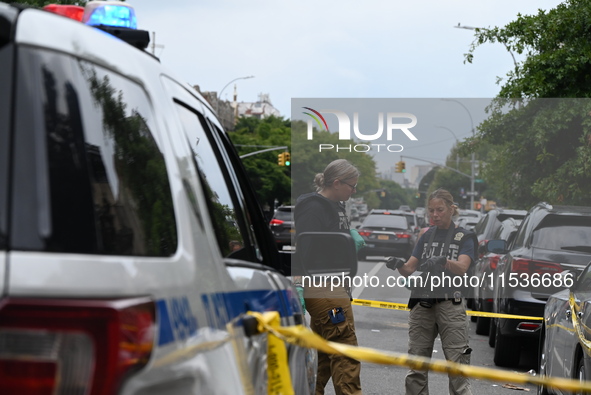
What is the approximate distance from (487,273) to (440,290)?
5303 mm

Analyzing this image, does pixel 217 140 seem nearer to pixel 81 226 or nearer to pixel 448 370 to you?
pixel 448 370

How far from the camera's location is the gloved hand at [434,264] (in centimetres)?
714

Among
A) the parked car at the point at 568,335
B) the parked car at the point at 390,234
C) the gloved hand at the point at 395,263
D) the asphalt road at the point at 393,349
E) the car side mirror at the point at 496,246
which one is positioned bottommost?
the asphalt road at the point at 393,349

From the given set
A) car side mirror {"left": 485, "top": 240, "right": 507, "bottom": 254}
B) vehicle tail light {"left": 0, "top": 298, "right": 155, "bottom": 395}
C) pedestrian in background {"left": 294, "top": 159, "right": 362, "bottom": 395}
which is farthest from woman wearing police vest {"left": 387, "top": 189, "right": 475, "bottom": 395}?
vehicle tail light {"left": 0, "top": 298, "right": 155, "bottom": 395}

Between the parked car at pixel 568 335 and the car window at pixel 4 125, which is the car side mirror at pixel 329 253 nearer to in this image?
the parked car at pixel 568 335

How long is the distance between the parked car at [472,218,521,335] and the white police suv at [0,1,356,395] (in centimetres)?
921

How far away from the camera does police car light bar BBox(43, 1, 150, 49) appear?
284 cm

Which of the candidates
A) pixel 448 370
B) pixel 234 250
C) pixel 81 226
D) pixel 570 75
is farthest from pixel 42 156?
pixel 570 75

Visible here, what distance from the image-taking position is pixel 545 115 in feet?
61.5

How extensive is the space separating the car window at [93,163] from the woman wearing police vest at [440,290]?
16.5ft

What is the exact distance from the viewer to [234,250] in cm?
312

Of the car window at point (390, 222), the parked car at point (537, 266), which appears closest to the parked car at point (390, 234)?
the car window at point (390, 222)

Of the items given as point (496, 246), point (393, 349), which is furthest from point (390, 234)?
point (496, 246)

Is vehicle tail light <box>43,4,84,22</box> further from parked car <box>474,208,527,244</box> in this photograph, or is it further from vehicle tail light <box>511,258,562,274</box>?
parked car <box>474,208,527,244</box>
